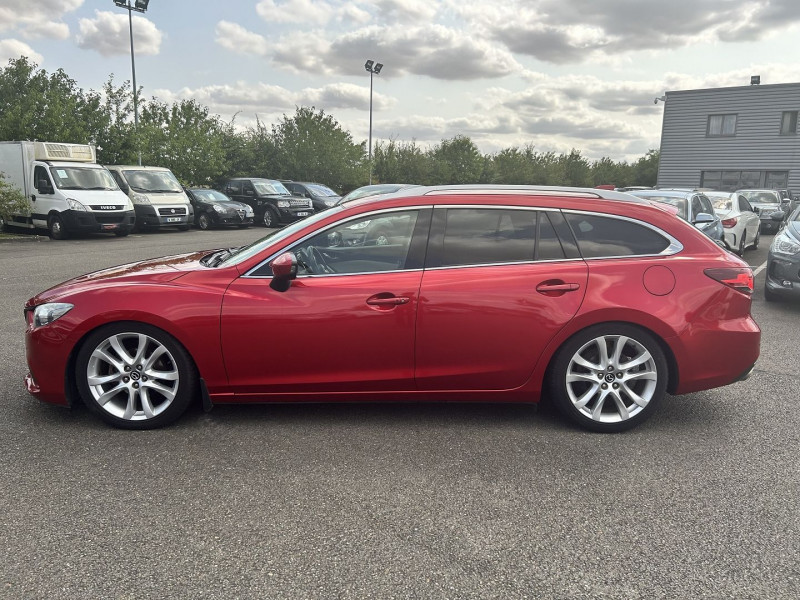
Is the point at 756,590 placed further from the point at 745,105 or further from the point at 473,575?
the point at 745,105

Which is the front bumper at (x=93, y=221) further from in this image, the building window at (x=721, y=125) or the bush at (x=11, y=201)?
the building window at (x=721, y=125)

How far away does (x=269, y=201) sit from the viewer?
23.6m

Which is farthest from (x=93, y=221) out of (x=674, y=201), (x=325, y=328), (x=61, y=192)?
(x=325, y=328)

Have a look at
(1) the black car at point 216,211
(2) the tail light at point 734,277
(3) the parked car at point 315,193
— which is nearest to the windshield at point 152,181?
(1) the black car at point 216,211

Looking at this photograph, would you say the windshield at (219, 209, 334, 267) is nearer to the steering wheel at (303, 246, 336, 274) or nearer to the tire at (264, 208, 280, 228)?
the steering wheel at (303, 246, 336, 274)

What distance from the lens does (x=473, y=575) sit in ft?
8.22

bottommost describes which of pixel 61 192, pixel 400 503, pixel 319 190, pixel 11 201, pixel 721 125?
pixel 400 503

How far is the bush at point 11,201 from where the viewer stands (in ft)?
56.1

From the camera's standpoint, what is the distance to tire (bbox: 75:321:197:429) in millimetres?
3803

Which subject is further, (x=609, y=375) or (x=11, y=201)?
(x=11, y=201)

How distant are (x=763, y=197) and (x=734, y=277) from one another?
66.6 ft

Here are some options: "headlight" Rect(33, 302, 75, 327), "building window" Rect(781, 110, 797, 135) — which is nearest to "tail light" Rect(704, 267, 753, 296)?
"headlight" Rect(33, 302, 75, 327)

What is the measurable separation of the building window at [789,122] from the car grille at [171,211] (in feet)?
92.9

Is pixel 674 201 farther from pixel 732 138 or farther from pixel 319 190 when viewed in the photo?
pixel 732 138
